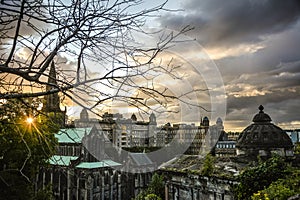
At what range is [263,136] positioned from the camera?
14.8 meters

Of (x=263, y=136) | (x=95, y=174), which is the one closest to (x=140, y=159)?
(x=95, y=174)

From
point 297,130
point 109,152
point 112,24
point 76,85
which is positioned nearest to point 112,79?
point 76,85

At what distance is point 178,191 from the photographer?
46.9 feet

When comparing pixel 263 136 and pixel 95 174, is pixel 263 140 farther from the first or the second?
pixel 95 174

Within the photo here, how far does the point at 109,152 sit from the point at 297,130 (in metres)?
29.9

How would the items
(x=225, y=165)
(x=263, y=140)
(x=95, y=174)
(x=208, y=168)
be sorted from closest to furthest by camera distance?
(x=208, y=168)
(x=225, y=165)
(x=263, y=140)
(x=95, y=174)

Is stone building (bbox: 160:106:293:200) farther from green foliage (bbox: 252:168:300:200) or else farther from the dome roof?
green foliage (bbox: 252:168:300:200)

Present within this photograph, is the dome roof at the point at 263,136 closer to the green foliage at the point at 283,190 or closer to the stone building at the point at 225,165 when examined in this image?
the stone building at the point at 225,165

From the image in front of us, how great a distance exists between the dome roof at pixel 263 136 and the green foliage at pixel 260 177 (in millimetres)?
3824

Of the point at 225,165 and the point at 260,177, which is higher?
the point at 225,165

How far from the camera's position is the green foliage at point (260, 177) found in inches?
407

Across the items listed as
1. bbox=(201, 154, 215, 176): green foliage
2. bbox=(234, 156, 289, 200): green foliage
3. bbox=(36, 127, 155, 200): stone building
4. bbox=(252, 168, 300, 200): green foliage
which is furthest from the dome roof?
bbox=(36, 127, 155, 200): stone building

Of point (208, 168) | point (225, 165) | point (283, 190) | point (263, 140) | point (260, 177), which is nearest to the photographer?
point (283, 190)

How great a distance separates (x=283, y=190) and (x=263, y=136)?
7.02m
